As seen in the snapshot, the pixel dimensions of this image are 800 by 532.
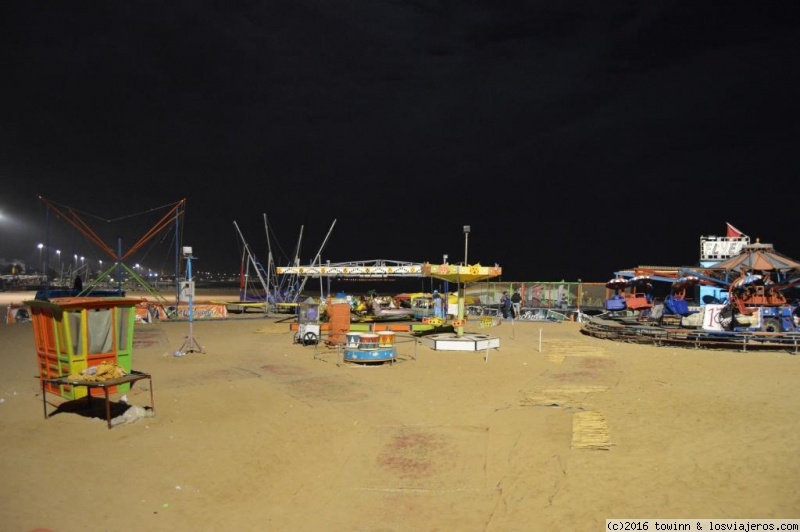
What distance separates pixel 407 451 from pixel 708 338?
1923cm

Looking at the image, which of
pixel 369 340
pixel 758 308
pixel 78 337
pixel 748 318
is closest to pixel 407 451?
pixel 78 337

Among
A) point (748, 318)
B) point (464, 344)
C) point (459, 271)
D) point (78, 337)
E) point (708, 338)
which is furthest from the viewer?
point (459, 271)

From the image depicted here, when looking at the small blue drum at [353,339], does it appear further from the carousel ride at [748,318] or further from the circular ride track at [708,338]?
the carousel ride at [748,318]

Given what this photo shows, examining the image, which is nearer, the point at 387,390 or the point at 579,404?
the point at 579,404

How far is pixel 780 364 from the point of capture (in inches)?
698

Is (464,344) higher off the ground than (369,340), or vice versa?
(369,340)

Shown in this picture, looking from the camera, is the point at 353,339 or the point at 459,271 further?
the point at 459,271

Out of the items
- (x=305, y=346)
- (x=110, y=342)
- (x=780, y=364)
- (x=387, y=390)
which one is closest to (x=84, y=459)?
(x=110, y=342)

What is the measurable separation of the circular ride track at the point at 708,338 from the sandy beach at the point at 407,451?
19.6 feet

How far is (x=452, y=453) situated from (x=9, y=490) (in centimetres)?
623

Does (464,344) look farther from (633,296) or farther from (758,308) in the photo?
(633,296)

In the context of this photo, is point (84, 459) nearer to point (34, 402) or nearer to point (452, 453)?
point (34, 402)

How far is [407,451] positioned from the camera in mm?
8891

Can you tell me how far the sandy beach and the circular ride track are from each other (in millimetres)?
5982
